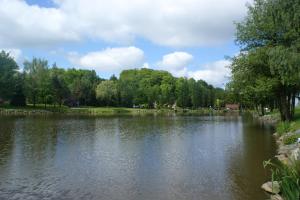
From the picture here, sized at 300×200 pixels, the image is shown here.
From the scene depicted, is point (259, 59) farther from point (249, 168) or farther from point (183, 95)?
point (183, 95)

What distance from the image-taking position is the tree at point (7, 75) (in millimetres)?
93188

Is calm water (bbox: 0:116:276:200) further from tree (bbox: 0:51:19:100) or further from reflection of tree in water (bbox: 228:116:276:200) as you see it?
tree (bbox: 0:51:19:100)

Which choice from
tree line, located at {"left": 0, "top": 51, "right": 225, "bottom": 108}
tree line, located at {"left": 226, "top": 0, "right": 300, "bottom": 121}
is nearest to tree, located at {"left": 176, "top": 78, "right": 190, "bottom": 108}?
tree line, located at {"left": 0, "top": 51, "right": 225, "bottom": 108}

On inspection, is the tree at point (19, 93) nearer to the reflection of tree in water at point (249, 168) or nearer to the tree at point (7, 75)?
the tree at point (7, 75)

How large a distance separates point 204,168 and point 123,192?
7.03 metres

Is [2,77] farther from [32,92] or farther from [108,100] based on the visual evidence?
[108,100]

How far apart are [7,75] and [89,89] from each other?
3871cm

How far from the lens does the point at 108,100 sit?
133m

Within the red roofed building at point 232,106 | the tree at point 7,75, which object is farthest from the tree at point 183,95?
the tree at point 7,75

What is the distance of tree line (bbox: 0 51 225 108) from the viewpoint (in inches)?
3917

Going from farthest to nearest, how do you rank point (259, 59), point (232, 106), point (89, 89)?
point (232, 106)
point (89, 89)
point (259, 59)

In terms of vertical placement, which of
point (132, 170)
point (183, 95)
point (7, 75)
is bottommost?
point (132, 170)

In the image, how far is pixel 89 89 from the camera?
130000mm

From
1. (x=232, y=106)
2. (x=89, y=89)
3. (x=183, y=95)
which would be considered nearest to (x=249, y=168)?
(x=89, y=89)
